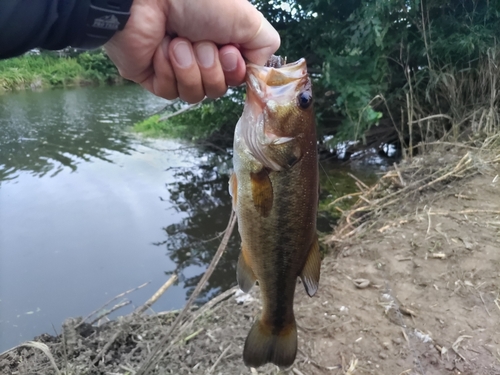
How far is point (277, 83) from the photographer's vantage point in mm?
1670

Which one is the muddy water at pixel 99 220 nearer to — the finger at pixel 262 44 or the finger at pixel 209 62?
the finger at pixel 262 44

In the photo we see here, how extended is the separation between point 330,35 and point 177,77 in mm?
5854

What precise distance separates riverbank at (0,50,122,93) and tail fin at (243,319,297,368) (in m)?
9.35

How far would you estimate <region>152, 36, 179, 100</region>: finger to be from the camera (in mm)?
1816

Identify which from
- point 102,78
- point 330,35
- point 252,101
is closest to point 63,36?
point 252,101

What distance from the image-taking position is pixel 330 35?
23.1ft

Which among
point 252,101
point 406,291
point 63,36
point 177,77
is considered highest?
point 63,36

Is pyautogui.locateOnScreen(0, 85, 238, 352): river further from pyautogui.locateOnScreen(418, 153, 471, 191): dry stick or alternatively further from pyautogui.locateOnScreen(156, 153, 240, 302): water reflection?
pyautogui.locateOnScreen(418, 153, 471, 191): dry stick

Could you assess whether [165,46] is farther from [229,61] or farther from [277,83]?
[277,83]

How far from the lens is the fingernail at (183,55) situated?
1751 mm

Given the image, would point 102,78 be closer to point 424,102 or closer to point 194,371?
point 424,102

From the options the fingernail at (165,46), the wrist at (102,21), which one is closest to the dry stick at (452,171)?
the fingernail at (165,46)

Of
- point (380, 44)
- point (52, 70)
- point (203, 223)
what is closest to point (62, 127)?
point (52, 70)

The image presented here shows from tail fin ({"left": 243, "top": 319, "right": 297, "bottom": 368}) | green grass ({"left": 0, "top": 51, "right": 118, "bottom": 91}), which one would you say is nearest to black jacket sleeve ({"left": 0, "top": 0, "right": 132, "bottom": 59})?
tail fin ({"left": 243, "top": 319, "right": 297, "bottom": 368})
